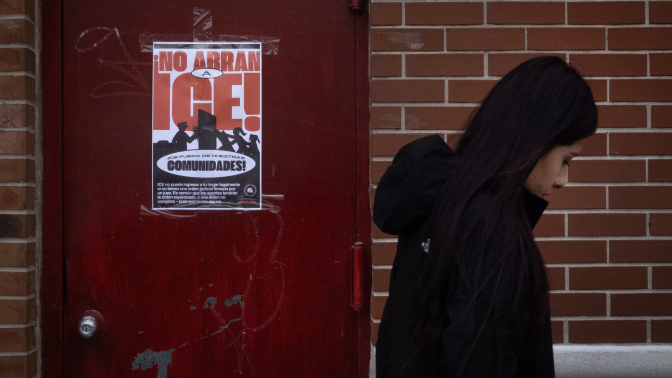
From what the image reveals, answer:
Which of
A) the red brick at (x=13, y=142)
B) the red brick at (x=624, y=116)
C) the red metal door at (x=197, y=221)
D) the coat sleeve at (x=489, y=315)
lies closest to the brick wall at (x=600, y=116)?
the red brick at (x=624, y=116)

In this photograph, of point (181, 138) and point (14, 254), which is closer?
point (14, 254)

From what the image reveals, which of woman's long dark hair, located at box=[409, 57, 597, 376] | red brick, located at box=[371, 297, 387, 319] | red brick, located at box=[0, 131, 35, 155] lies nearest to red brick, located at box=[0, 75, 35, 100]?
red brick, located at box=[0, 131, 35, 155]

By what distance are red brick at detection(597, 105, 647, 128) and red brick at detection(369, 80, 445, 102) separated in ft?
2.40

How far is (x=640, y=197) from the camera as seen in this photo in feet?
6.83

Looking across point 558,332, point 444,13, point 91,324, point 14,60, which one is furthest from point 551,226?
point 14,60

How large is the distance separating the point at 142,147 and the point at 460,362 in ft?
5.80

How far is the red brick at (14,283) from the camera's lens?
205 centimetres

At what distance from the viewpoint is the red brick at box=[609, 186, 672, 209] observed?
2.08 metres

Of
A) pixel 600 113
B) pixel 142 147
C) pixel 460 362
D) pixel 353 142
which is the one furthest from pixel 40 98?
pixel 600 113

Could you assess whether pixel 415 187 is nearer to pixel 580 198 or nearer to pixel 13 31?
pixel 580 198

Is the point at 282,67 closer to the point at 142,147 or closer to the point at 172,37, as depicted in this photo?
the point at 172,37

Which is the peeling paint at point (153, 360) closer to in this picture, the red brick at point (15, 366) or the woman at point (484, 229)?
the red brick at point (15, 366)

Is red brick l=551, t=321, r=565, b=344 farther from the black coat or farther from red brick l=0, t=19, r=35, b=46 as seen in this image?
red brick l=0, t=19, r=35, b=46

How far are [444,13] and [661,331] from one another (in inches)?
68.8
